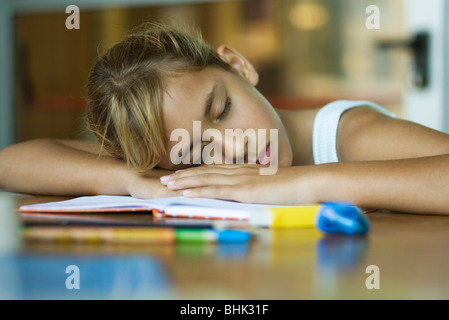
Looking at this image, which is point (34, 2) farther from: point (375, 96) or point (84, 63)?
point (375, 96)

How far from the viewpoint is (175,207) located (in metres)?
0.73

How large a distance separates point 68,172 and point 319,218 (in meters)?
0.61

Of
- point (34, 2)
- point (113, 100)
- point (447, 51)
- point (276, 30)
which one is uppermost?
point (34, 2)

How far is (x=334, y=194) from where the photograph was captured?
0.77 metres

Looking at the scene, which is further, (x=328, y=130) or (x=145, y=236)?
(x=328, y=130)

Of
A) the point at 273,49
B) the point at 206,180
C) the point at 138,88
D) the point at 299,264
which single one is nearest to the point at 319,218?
the point at 299,264

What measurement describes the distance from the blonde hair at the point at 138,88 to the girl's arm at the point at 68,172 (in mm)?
35

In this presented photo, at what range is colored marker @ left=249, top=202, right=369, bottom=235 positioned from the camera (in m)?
0.60

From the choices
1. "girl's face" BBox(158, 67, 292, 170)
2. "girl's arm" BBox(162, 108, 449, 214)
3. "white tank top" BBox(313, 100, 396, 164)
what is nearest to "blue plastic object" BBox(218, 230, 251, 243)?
"girl's arm" BBox(162, 108, 449, 214)

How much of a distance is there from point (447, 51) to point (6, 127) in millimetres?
1837

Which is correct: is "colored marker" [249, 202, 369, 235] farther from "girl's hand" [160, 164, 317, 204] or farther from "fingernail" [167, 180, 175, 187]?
"fingernail" [167, 180, 175, 187]

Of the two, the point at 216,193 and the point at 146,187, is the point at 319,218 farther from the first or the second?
the point at 146,187
